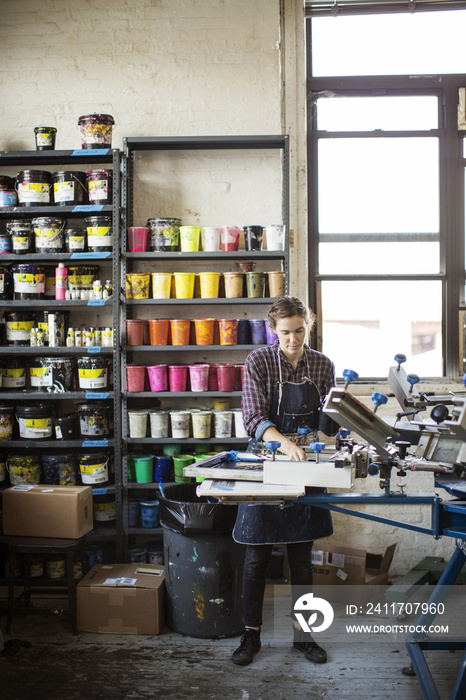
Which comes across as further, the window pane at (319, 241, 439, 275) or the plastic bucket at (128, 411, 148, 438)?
the window pane at (319, 241, 439, 275)

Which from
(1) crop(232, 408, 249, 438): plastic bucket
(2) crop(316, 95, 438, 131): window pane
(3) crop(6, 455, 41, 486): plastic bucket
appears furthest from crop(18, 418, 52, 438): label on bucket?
(2) crop(316, 95, 438, 131): window pane

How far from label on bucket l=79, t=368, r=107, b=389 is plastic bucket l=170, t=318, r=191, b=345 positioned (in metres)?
0.47

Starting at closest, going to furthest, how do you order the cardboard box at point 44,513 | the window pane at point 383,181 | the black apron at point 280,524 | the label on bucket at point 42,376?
the black apron at point 280,524, the cardboard box at point 44,513, the label on bucket at point 42,376, the window pane at point 383,181

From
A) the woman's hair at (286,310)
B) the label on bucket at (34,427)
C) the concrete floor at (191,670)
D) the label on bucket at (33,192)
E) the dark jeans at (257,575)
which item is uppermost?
the label on bucket at (33,192)

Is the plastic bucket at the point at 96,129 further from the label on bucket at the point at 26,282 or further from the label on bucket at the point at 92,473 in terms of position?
the label on bucket at the point at 92,473

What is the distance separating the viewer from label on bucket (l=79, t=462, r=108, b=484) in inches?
141

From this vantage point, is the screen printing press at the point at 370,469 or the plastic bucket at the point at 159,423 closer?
the screen printing press at the point at 370,469

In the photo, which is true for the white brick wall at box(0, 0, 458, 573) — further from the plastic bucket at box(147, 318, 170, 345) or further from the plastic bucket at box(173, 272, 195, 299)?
the plastic bucket at box(147, 318, 170, 345)

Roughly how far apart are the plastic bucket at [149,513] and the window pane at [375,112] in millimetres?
2598

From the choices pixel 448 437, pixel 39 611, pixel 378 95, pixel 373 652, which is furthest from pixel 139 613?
pixel 378 95

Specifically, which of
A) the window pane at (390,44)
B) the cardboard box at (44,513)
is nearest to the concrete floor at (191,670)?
the cardboard box at (44,513)

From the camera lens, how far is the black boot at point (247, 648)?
2709 mm

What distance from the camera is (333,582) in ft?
11.0

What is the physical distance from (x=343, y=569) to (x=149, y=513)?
117 cm
